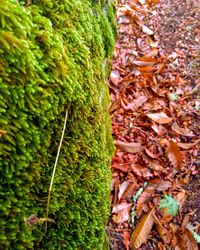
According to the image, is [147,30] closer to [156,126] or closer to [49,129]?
[156,126]

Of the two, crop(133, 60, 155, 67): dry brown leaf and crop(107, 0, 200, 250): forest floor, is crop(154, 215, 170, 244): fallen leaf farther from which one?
crop(133, 60, 155, 67): dry brown leaf

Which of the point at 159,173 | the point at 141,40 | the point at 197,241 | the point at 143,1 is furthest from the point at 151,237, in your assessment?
the point at 143,1

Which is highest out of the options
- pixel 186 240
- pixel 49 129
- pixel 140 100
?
pixel 49 129

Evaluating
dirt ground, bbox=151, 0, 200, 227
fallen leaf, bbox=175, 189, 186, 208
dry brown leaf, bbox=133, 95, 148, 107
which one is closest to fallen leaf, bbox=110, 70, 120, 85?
dry brown leaf, bbox=133, 95, 148, 107

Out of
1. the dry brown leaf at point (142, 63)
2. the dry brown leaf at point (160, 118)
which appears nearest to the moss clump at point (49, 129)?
the dry brown leaf at point (160, 118)

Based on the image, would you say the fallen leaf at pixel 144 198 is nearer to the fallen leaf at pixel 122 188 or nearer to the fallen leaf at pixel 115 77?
the fallen leaf at pixel 122 188

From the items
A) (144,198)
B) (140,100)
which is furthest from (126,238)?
(140,100)
